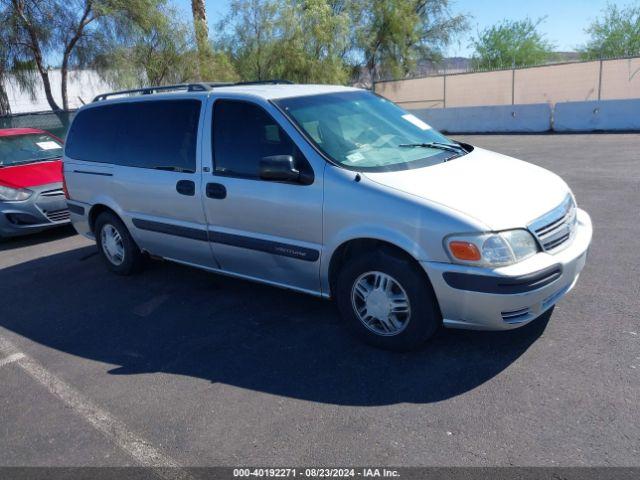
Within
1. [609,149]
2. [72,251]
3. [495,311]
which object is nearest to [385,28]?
[609,149]

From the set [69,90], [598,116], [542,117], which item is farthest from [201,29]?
[598,116]

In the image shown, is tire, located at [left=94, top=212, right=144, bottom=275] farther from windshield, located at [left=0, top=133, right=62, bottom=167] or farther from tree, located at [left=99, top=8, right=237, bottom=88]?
tree, located at [left=99, top=8, right=237, bottom=88]

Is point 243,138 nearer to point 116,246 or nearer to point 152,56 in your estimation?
point 116,246

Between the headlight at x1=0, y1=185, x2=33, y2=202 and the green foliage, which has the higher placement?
the green foliage

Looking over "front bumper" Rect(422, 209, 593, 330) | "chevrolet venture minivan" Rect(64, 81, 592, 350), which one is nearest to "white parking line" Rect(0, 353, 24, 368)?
"chevrolet venture minivan" Rect(64, 81, 592, 350)

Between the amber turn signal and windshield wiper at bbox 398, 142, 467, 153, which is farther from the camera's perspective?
windshield wiper at bbox 398, 142, 467, 153

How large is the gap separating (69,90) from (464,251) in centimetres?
2862

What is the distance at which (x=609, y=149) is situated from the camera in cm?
1297

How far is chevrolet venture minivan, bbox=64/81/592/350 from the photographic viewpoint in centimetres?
348

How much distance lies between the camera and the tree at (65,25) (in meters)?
18.9

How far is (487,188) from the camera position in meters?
3.74

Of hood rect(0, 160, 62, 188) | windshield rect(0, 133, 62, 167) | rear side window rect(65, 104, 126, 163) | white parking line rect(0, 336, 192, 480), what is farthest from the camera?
windshield rect(0, 133, 62, 167)

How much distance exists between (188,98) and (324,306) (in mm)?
2179

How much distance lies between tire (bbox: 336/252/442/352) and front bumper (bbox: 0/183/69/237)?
215 inches
